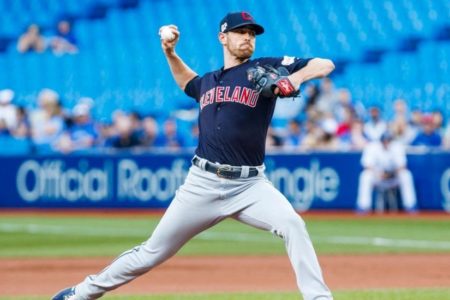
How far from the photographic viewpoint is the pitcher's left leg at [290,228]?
6590mm

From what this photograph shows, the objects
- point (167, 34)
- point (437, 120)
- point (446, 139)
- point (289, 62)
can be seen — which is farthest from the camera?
point (446, 139)

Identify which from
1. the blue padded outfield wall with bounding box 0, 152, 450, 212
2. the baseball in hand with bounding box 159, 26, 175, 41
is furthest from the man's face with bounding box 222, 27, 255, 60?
the blue padded outfield wall with bounding box 0, 152, 450, 212

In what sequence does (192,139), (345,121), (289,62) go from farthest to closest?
1. (192,139)
2. (345,121)
3. (289,62)

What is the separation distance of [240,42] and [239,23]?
123 millimetres

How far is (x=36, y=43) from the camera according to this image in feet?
79.7

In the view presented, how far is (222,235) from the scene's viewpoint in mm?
15844

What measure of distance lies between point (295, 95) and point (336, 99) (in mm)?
13097

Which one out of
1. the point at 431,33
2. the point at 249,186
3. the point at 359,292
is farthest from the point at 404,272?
the point at 431,33

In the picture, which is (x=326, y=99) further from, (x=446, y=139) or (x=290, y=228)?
(x=290, y=228)

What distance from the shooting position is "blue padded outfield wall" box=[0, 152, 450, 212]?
1864 cm

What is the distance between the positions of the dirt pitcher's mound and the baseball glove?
10.6 ft

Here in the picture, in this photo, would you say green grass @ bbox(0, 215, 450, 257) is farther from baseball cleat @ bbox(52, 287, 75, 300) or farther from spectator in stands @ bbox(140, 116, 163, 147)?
baseball cleat @ bbox(52, 287, 75, 300)

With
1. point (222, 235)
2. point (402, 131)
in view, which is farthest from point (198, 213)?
point (402, 131)

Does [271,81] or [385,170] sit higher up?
[271,81]
